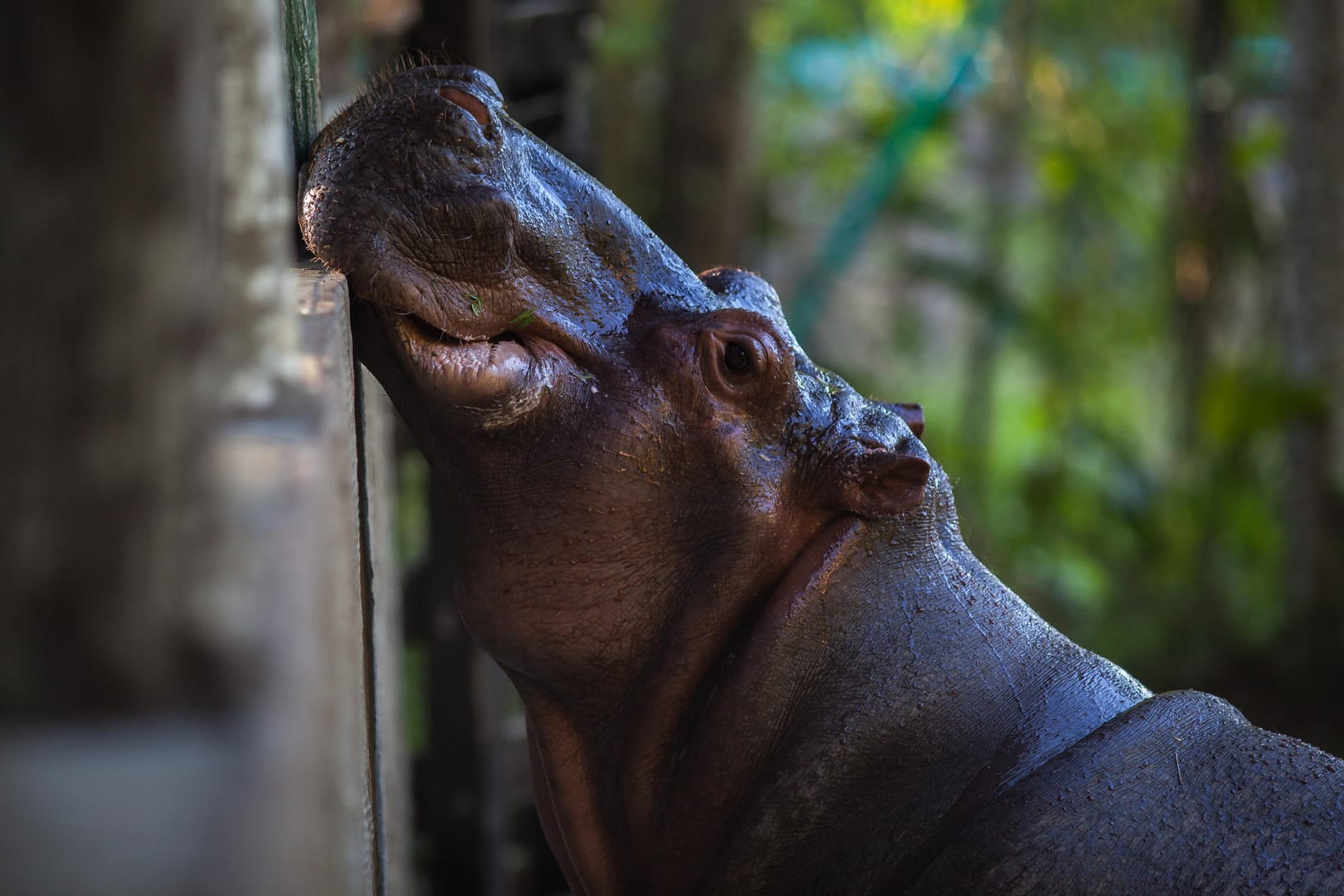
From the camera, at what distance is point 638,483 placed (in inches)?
73.9

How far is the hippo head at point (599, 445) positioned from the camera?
5.61 ft

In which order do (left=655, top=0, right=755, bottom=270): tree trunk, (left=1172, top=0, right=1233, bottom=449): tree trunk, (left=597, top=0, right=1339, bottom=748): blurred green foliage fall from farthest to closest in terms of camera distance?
(left=1172, top=0, right=1233, bottom=449): tree trunk
(left=597, top=0, right=1339, bottom=748): blurred green foliage
(left=655, top=0, right=755, bottom=270): tree trunk

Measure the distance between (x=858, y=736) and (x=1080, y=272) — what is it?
406 inches

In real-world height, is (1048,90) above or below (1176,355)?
above

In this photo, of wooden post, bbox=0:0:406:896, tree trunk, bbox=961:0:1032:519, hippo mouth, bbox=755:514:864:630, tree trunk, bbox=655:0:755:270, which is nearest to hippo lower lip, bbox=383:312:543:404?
hippo mouth, bbox=755:514:864:630

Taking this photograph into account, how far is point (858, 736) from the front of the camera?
6.03ft

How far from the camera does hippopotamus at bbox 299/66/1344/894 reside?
66.7 inches

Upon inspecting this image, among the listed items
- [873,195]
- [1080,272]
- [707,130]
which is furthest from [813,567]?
[1080,272]

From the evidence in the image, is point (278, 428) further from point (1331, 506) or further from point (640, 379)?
point (1331, 506)

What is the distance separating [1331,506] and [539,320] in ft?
23.8

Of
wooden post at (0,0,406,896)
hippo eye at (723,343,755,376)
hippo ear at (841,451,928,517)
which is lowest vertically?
hippo ear at (841,451,928,517)

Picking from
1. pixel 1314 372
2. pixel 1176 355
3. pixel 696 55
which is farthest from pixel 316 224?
pixel 1176 355

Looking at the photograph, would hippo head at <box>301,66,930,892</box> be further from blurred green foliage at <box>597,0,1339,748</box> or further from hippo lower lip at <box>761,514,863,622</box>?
blurred green foliage at <box>597,0,1339,748</box>

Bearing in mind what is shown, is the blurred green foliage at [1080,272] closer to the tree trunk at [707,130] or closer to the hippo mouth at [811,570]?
the tree trunk at [707,130]
